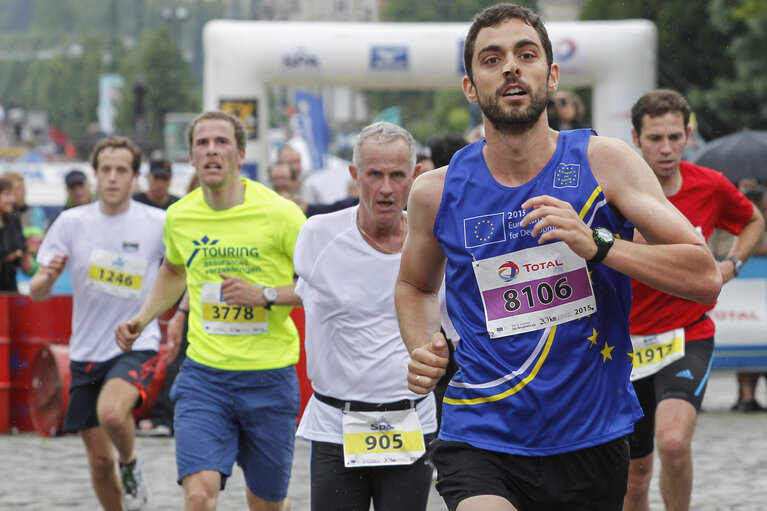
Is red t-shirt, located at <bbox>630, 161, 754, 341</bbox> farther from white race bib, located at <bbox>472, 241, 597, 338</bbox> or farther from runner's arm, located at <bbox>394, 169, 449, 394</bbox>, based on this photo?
white race bib, located at <bbox>472, 241, 597, 338</bbox>

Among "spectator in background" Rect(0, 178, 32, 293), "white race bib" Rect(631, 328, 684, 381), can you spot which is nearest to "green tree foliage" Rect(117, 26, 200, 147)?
"spectator in background" Rect(0, 178, 32, 293)

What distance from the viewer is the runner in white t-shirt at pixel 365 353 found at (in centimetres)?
525

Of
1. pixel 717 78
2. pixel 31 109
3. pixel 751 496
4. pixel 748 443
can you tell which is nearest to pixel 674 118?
pixel 751 496

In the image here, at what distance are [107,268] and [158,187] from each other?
3832 millimetres

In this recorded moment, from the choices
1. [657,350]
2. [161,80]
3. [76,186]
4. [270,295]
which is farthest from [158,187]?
[161,80]

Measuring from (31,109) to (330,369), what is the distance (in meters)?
124

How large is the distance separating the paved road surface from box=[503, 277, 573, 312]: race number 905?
4.52 metres

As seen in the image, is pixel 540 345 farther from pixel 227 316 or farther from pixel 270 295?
pixel 227 316

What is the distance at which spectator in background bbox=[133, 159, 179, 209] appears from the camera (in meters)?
11.7

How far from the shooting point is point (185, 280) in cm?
691

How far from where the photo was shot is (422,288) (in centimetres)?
430

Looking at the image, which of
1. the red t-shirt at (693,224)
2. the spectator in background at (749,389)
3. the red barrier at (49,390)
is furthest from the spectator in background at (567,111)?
the red barrier at (49,390)

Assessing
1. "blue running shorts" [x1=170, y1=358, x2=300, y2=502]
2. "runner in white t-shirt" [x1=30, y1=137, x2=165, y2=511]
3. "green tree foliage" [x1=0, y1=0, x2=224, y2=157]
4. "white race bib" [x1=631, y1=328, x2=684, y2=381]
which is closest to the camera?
"blue running shorts" [x1=170, y1=358, x2=300, y2=502]

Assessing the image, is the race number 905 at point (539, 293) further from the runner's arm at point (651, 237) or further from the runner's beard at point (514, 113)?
the runner's beard at point (514, 113)
